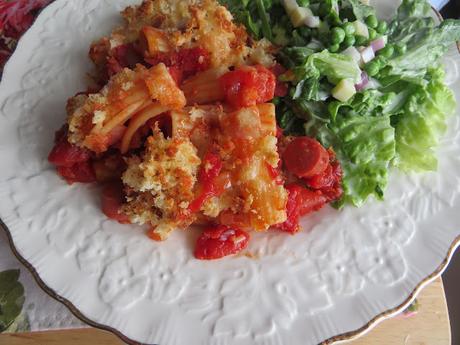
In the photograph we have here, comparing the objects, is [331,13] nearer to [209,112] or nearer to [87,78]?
[209,112]

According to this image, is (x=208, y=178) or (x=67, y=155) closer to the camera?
(x=208, y=178)

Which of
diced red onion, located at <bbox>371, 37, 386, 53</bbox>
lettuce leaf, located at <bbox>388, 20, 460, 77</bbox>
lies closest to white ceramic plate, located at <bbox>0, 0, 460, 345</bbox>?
lettuce leaf, located at <bbox>388, 20, 460, 77</bbox>

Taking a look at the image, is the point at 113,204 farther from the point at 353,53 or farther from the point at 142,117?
the point at 353,53

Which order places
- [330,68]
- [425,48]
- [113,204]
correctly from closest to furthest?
[113,204] → [330,68] → [425,48]

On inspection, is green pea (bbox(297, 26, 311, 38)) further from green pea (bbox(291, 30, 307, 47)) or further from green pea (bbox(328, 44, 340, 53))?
green pea (bbox(328, 44, 340, 53))

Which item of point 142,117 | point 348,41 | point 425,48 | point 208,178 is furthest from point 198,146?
point 425,48
